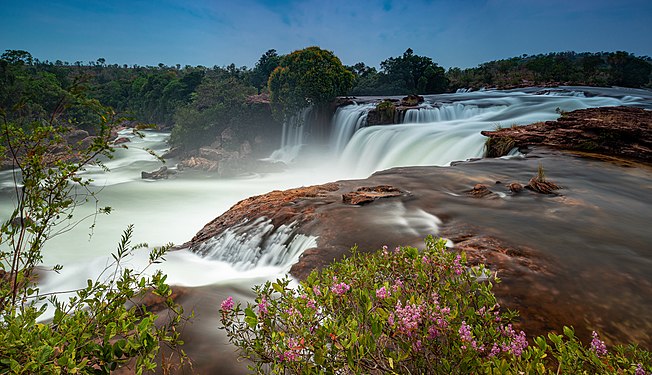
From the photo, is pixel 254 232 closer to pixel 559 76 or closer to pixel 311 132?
pixel 311 132

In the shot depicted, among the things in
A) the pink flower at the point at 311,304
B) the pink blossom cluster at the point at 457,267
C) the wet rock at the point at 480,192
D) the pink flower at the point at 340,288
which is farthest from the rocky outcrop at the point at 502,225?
the pink flower at the point at 311,304

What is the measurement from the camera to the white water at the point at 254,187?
21.9ft

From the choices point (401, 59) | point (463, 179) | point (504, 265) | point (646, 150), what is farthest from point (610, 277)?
point (401, 59)

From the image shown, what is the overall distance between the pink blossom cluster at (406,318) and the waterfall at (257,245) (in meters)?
3.94

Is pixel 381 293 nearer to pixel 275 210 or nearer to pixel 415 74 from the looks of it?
pixel 275 210

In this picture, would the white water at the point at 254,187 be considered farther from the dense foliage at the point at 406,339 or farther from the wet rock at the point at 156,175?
the dense foliage at the point at 406,339

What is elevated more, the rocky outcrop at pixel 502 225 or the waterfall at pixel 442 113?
the waterfall at pixel 442 113

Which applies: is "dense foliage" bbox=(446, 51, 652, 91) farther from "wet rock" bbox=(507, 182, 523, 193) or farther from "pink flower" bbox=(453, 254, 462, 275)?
"pink flower" bbox=(453, 254, 462, 275)

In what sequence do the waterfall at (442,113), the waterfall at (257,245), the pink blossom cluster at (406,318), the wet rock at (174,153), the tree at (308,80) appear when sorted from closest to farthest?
the pink blossom cluster at (406,318), the waterfall at (257,245), the waterfall at (442,113), the tree at (308,80), the wet rock at (174,153)

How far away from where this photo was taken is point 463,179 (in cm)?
923

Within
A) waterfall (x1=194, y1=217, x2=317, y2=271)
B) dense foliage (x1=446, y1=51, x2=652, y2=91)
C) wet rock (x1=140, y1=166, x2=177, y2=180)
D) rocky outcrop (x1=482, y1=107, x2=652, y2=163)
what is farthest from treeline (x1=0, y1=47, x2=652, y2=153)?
waterfall (x1=194, y1=217, x2=317, y2=271)

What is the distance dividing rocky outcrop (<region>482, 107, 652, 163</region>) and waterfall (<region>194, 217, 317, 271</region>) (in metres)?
10.0

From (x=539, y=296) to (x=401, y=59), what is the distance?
44.7 m

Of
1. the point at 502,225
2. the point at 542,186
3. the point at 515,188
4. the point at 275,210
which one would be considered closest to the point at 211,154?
the point at 275,210
